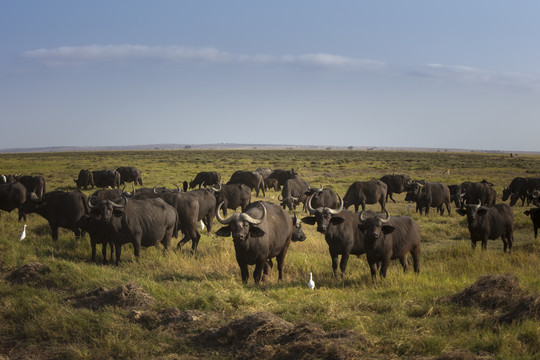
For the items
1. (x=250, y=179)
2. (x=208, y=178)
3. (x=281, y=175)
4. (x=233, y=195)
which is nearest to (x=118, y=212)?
(x=233, y=195)

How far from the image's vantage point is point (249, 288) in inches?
362

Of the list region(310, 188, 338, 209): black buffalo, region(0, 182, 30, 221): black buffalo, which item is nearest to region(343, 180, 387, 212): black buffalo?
region(310, 188, 338, 209): black buffalo

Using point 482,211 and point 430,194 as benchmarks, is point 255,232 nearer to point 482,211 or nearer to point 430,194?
point 482,211

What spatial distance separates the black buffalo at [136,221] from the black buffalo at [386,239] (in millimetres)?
5285

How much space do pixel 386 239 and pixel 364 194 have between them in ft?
42.9

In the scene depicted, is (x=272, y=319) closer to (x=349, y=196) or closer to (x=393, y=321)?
(x=393, y=321)

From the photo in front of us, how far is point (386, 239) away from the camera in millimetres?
10234

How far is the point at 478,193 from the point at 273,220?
55.5 feet

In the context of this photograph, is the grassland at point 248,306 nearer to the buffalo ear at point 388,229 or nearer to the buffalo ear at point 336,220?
the buffalo ear at point 388,229

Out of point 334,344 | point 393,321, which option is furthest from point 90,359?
point 393,321

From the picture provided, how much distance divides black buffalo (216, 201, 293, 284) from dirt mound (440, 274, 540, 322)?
3647mm

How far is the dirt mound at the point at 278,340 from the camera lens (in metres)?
5.73

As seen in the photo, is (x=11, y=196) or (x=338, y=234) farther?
(x=11, y=196)

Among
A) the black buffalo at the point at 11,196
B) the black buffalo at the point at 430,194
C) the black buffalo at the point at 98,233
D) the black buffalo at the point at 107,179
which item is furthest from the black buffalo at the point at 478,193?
the black buffalo at the point at 107,179
